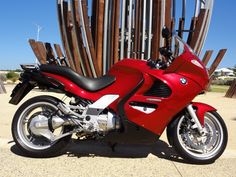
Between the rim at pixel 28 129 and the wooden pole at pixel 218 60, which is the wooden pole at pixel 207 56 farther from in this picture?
the rim at pixel 28 129

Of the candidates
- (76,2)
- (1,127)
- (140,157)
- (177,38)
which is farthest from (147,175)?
(76,2)

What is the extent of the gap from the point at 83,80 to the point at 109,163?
0.99 meters

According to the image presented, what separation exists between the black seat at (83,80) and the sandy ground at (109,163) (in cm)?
84

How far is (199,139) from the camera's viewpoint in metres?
4.29

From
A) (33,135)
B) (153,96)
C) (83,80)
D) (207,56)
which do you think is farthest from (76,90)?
(207,56)

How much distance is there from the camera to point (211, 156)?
165 inches

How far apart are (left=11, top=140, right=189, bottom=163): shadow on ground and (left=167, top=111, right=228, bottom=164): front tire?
179mm

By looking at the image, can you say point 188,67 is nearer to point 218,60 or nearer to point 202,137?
point 202,137

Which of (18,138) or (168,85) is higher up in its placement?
(168,85)

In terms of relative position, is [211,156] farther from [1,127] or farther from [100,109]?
[1,127]

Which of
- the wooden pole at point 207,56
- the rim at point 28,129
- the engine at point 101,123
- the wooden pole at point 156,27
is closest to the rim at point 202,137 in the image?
the engine at point 101,123

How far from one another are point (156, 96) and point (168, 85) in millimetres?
183

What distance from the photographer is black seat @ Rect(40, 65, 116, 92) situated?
4.21 metres

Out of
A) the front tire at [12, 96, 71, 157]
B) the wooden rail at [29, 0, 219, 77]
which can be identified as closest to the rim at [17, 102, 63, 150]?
the front tire at [12, 96, 71, 157]
